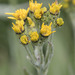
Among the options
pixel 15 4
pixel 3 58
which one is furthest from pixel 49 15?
pixel 3 58

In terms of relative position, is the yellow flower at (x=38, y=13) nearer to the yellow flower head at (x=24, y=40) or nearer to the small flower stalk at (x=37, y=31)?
the small flower stalk at (x=37, y=31)

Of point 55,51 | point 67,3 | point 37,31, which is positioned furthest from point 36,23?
point 55,51

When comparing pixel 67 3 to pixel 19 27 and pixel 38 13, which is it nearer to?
pixel 38 13

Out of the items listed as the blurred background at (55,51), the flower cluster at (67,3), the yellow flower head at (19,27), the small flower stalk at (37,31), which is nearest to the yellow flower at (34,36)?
the small flower stalk at (37,31)

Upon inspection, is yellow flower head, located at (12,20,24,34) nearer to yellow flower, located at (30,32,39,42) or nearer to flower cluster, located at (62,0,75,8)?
yellow flower, located at (30,32,39,42)

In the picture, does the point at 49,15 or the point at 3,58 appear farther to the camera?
the point at 3,58

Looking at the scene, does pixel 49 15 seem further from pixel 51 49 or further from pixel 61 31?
pixel 61 31
